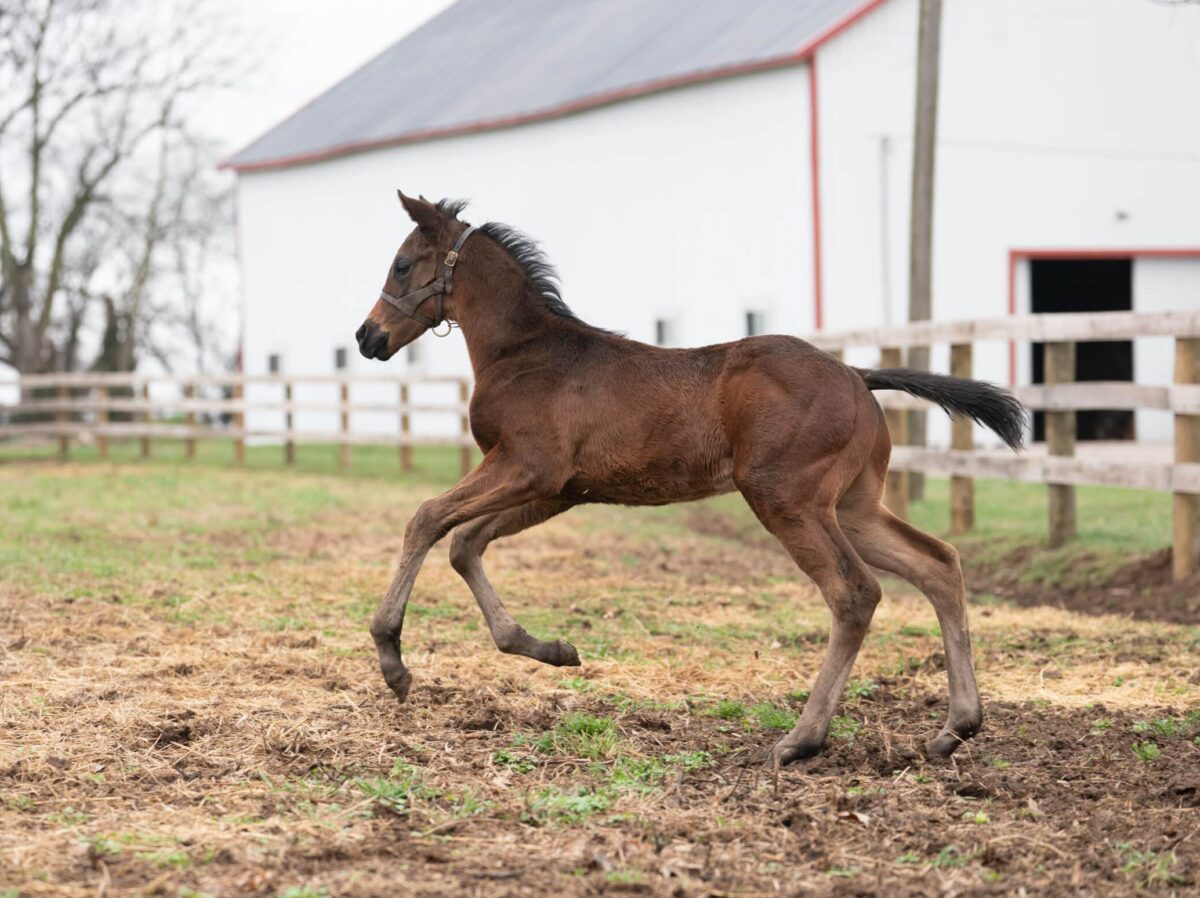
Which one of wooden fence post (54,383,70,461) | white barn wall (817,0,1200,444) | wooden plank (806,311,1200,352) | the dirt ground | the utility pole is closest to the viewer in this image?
the dirt ground

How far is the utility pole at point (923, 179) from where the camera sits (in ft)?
46.6

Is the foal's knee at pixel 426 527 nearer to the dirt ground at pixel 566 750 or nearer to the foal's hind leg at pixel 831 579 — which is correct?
the dirt ground at pixel 566 750

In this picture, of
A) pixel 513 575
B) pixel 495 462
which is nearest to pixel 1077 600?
pixel 513 575

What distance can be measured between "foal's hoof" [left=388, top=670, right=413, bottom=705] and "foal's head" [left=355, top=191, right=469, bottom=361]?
148cm

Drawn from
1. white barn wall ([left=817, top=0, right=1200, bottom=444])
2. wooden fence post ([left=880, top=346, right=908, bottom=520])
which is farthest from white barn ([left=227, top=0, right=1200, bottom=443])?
wooden fence post ([left=880, top=346, right=908, bottom=520])

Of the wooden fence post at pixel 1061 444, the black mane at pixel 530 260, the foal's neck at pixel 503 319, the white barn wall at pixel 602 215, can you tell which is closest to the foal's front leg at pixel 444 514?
the foal's neck at pixel 503 319

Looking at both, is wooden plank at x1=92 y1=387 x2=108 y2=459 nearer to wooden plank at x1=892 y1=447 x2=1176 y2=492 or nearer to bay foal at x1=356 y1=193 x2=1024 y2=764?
wooden plank at x1=892 y1=447 x2=1176 y2=492

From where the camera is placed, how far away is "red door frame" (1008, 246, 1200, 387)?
2088 centimetres

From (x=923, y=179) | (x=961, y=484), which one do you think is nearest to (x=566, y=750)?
(x=961, y=484)

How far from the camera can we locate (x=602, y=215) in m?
23.9

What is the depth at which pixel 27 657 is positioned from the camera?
6.78m

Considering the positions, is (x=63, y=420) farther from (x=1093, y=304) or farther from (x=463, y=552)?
(x=463, y=552)

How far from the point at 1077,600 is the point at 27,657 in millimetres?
6071

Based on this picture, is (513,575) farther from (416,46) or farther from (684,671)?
(416,46)
